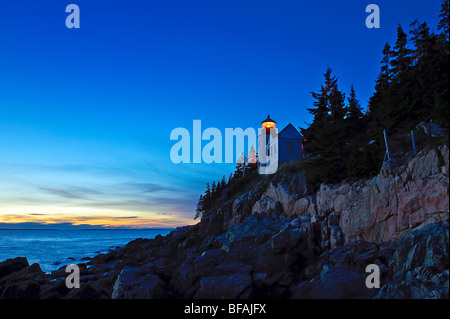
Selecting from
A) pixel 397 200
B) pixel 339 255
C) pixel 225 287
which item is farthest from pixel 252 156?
pixel 225 287

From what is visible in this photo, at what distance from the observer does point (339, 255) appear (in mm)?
14414

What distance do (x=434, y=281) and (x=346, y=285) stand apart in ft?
10.3

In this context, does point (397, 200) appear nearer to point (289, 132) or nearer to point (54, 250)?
point (289, 132)

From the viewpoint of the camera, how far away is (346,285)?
37.5ft

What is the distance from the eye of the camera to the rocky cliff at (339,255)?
35.3ft

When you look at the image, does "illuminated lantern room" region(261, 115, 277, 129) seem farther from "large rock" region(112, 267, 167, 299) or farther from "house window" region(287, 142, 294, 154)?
"large rock" region(112, 267, 167, 299)

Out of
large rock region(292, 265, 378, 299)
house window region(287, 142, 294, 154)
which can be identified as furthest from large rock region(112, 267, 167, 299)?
house window region(287, 142, 294, 154)

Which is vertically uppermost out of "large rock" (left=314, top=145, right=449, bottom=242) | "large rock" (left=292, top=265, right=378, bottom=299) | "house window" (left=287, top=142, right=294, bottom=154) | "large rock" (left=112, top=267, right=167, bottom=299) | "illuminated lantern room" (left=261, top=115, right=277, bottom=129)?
"illuminated lantern room" (left=261, top=115, right=277, bottom=129)

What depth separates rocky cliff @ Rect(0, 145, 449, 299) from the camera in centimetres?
1077

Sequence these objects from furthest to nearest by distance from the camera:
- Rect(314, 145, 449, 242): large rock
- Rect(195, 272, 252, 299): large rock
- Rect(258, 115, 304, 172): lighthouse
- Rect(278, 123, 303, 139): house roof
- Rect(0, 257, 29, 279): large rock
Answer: Rect(278, 123, 303, 139): house roof < Rect(258, 115, 304, 172): lighthouse < Rect(0, 257, 29, 279): large rock < Rect(195, 272, 252, 299): large rock < Rect(314, 145, 449, 242): large rock

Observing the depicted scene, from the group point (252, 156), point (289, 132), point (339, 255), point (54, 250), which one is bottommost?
point (54, 250)

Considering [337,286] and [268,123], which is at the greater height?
[268,123]
